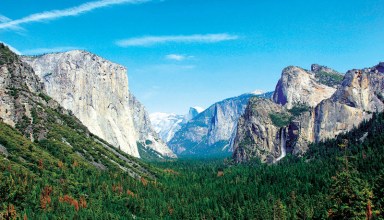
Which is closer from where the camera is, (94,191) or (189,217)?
(189,217)

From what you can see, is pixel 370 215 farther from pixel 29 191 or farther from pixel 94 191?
pixel 94 191

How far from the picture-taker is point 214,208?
192625mm

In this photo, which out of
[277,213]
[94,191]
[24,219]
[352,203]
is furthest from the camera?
[94,191]

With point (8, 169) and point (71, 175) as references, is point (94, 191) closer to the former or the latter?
point (71, 175)

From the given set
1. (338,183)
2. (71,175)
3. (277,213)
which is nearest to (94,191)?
(71,175)

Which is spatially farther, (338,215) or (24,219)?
(24,219)

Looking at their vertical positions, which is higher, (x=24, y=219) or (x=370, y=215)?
(x=370, y=215)

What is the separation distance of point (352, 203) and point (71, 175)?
15557cm

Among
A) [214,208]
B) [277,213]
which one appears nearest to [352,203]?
[277,213]

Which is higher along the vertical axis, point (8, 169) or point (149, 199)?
point (8, 169)

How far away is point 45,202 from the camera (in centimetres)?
15275

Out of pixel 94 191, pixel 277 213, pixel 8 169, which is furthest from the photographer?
pixel 94 191

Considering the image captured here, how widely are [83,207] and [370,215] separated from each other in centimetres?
12589

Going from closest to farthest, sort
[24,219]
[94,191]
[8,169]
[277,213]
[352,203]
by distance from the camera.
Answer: [352,203] < [24,219] < [277,213] < [8,169] < [94,191]
